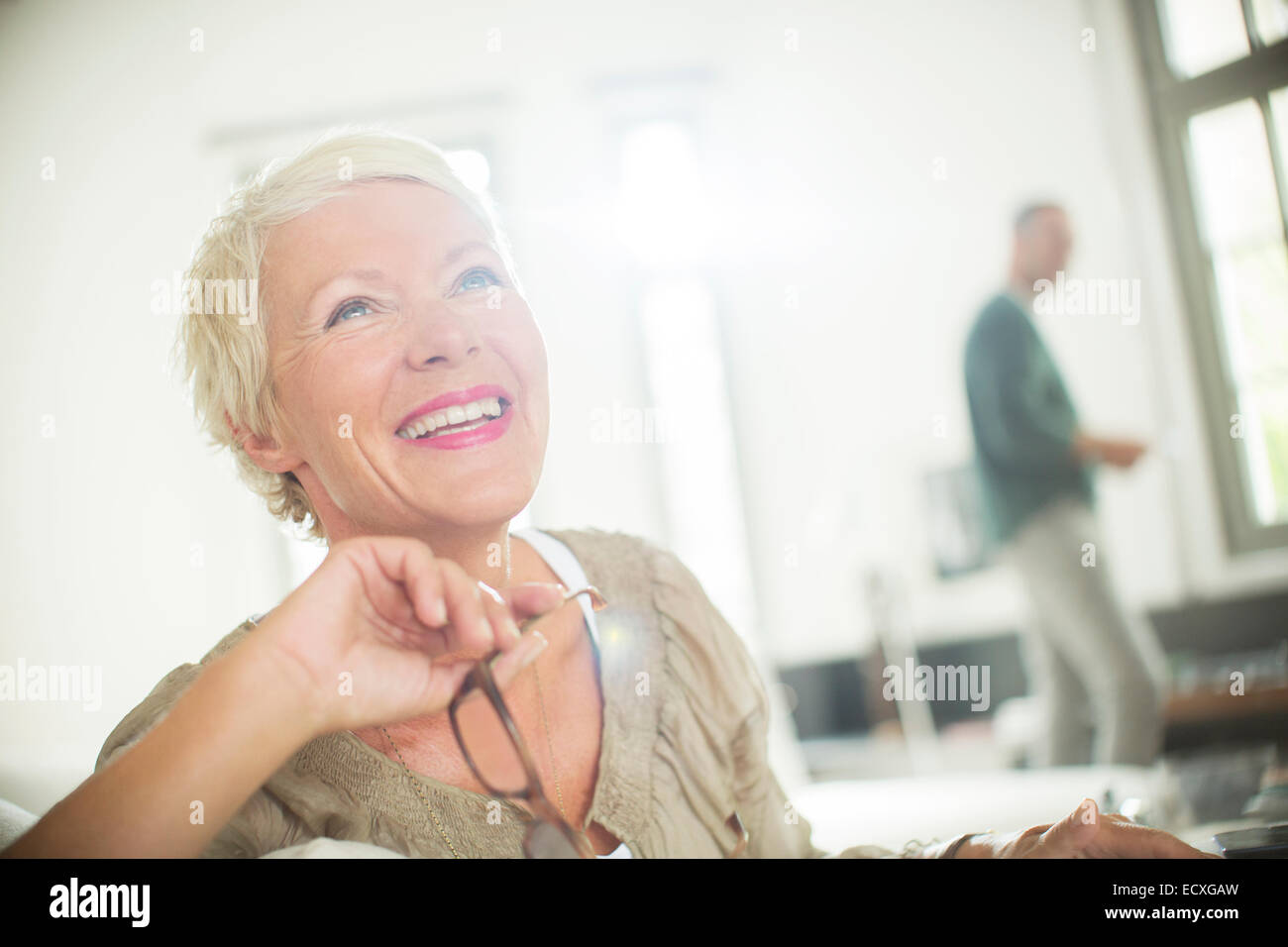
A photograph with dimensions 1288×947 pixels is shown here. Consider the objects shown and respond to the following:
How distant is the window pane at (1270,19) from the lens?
108cm

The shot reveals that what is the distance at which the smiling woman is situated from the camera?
1.78ft

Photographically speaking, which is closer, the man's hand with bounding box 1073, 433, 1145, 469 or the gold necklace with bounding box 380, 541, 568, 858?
the gold necklace with bounding box 380, 541, 568, 858

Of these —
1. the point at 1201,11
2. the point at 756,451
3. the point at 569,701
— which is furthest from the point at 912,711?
the point at 569,701

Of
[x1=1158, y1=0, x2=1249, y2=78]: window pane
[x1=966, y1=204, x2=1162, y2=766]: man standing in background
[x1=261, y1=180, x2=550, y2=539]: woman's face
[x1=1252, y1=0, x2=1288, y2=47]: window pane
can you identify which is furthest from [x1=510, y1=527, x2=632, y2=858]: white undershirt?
[x1=966, y1=204, x2=1162, y2=766]: man standing in background

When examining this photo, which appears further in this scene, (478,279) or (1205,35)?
(1205,35)

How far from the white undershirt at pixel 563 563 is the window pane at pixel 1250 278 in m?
0.90

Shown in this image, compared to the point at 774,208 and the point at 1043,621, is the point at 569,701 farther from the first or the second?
the point at 1043,621

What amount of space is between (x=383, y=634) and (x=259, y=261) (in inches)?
13.3

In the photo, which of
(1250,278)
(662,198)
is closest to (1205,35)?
(1250,278)

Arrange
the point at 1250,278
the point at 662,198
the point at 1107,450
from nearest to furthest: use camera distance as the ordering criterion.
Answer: the point at 662,198 → the point at 1250,278 → the point at 1107,450

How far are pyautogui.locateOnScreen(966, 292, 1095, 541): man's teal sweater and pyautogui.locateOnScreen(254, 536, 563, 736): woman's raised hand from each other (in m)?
1.44

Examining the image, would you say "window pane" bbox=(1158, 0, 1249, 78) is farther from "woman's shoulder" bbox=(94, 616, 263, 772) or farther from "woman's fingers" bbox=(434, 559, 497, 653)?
"woman's shoulder" bbox=(94, 616, 263, 772)

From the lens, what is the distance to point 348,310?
0.68 meters

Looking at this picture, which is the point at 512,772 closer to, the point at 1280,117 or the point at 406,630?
the point at 406,630
